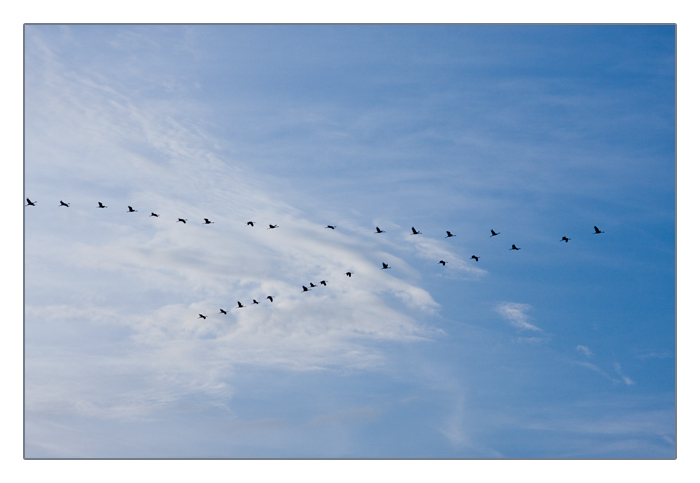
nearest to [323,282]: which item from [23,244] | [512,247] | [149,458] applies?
[512,247]

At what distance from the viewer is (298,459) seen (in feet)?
341

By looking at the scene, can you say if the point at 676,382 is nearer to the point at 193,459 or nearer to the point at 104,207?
the point at 193,459

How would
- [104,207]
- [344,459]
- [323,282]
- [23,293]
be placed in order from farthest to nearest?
[323,282], [104,207], [344,459], [23,293]

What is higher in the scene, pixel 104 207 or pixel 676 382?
pixel 104 207

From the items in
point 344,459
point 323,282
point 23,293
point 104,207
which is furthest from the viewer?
point 323,282

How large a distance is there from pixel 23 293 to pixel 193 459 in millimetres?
27909

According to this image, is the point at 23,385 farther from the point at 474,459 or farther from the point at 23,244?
the point at 474,459

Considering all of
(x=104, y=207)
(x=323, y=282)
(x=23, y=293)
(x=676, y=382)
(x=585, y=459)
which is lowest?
(x=585, y=459)

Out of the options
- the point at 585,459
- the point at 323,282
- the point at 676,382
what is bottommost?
the point at 585,459

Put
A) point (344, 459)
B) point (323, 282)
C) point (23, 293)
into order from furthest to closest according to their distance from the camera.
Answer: point (323, 282), point (344, 459), point (23, 293)

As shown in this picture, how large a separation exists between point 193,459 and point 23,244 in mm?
31836

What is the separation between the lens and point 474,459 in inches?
4080

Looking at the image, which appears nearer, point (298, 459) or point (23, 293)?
point (23, 293)

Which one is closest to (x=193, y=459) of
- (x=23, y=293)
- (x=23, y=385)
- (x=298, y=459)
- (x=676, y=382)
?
(x=298, y=459)
